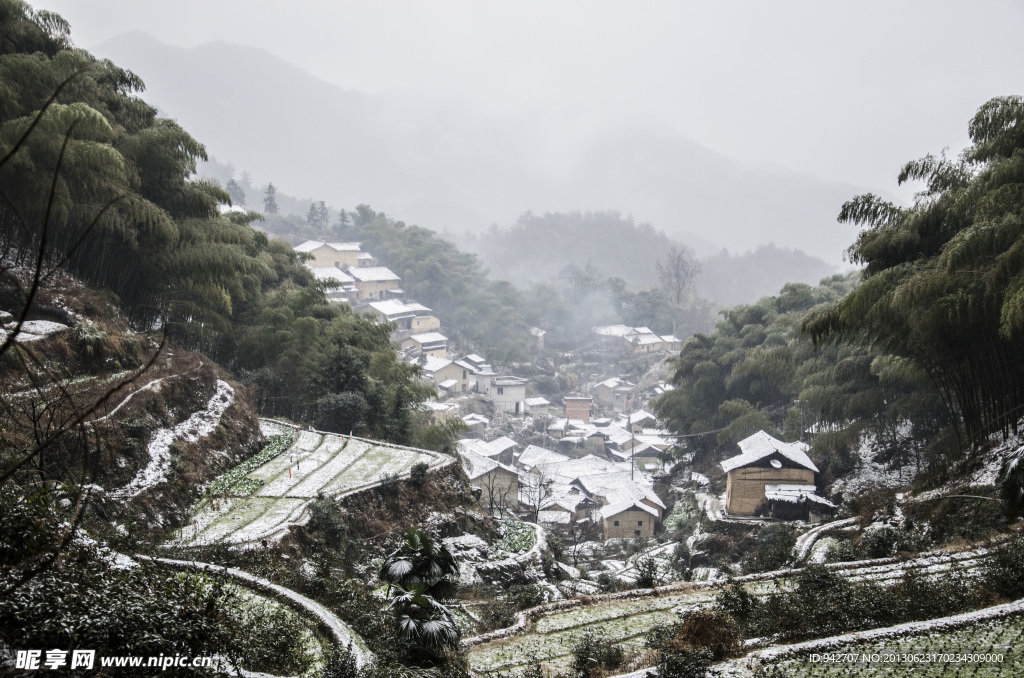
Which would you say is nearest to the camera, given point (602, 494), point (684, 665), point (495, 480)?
point (684, 665)

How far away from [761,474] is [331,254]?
44.5 meters

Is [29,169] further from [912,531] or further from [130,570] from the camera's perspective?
[912,531]

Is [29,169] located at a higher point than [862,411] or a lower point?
higher

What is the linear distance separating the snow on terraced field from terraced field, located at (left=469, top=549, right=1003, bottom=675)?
3.70m

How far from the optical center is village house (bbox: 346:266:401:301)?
52906mm

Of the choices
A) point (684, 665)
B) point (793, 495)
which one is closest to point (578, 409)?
point (793, 495)

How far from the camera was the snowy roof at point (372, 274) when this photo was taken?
175ft

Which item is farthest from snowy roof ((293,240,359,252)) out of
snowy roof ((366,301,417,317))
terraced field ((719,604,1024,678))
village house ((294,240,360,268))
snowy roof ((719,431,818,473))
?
terraced field ((719,604,1024,678))

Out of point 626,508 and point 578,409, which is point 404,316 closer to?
point 578,409

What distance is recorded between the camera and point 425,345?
1855 inches

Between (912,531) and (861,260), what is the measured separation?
4.78m

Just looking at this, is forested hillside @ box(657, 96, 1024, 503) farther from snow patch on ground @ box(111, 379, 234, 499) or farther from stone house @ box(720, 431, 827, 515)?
snow patch on ground @ box(111, 379, 234, 499)

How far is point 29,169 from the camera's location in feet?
34.0

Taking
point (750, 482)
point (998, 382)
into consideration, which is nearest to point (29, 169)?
point (998, 382)
